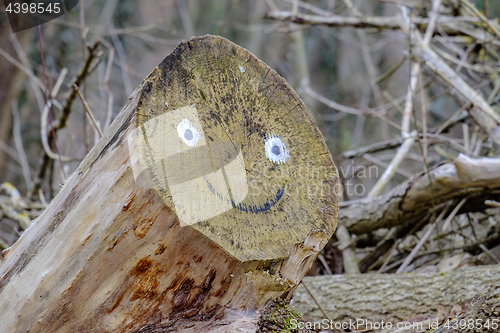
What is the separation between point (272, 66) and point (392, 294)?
6.67m

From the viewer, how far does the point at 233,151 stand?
1.25 metres

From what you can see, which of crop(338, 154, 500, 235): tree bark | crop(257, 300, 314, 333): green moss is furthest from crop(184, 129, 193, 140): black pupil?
crop(338, 154, 500, 235): tree bark

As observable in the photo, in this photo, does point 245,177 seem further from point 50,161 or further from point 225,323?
point 50,161

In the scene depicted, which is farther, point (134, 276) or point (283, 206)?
point (283, 206)

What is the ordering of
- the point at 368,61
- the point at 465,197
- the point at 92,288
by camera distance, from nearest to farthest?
the point at 92,288 → the point at 465,197 → the point at 368,61

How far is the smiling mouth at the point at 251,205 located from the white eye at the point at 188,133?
11 cm

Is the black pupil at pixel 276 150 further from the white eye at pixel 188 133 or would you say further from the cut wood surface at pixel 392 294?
the cut wood surface at pixel 392 294

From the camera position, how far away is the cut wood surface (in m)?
1.85

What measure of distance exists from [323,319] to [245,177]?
1038 mm

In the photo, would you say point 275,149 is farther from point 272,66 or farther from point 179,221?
point 272,66

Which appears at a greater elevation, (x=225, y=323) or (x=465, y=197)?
(x=225, y=323)

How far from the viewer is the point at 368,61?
623cm

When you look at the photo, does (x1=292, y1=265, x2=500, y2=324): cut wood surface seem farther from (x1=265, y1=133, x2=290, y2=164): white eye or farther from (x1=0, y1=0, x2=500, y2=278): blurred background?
(x1=265, y1=133, x2=290, y2=164): white eye

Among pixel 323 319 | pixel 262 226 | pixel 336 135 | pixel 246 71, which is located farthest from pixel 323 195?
pixel 336 135
